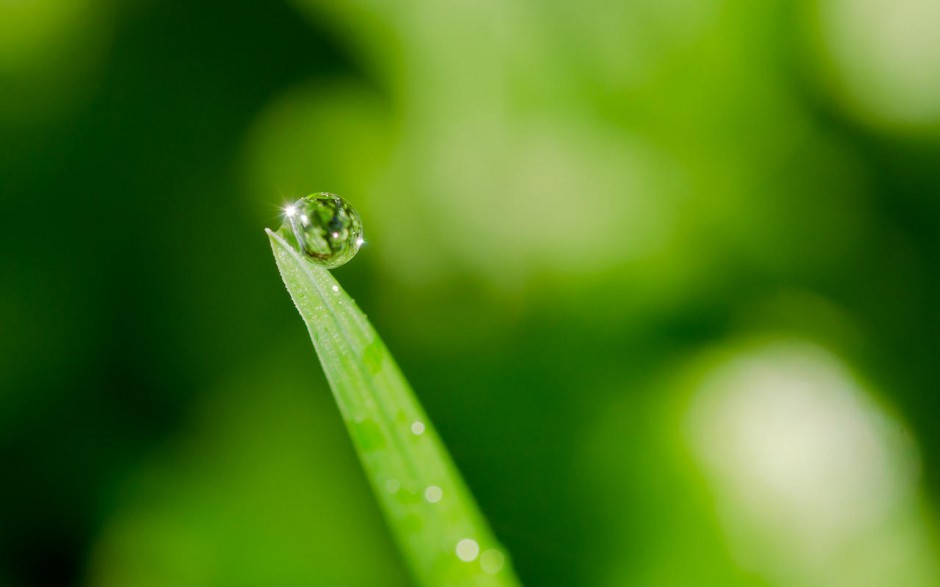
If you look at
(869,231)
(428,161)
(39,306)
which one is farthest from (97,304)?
(869,231)

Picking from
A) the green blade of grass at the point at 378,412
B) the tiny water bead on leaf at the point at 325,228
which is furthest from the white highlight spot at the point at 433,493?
the tiny water bead on leaf at the point at 325,228

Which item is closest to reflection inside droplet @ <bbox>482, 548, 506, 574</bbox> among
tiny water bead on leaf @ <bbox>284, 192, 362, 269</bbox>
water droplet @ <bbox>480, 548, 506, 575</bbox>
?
water droplet @ <bbox>480, 548, 506, 575</bbox>

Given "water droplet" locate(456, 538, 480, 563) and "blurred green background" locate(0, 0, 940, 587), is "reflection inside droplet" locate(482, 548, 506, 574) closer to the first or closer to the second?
"water droplet" locate(456, 538, 480, 563)

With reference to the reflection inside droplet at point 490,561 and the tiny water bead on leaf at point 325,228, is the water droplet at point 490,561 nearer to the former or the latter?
the reflection inside droplet at point 490,561

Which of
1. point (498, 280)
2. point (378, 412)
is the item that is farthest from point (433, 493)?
point (498, 280)

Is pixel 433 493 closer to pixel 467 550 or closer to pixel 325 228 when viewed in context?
pixel 467 550
